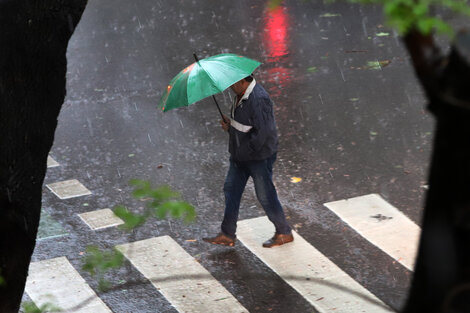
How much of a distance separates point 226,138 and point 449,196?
8.15 m

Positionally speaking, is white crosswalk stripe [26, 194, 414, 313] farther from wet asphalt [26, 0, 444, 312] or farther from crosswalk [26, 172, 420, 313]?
wet asphalt [26, 0, 444, 312]

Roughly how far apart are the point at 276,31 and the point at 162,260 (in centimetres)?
771

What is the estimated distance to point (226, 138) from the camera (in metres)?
10.3

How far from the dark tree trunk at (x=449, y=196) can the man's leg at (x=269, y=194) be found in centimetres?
520

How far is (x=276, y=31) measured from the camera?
47.3 ft

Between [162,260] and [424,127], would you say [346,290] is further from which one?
[424,127]

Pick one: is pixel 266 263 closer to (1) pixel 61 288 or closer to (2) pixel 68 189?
(1) pixel 61 288

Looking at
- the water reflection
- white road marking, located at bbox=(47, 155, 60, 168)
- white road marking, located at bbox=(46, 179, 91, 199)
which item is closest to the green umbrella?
white road marking, located at bbox=(46, 179, 91, 199)

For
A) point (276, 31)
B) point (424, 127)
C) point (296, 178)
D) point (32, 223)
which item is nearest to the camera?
point (32, 223)

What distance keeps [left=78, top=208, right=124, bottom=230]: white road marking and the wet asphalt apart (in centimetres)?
10

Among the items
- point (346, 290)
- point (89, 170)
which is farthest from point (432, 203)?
point (89, 170)

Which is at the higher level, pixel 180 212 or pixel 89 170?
pixel 180 212

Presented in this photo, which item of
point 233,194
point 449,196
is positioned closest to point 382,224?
point 233,194

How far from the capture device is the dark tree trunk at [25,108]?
416cm
